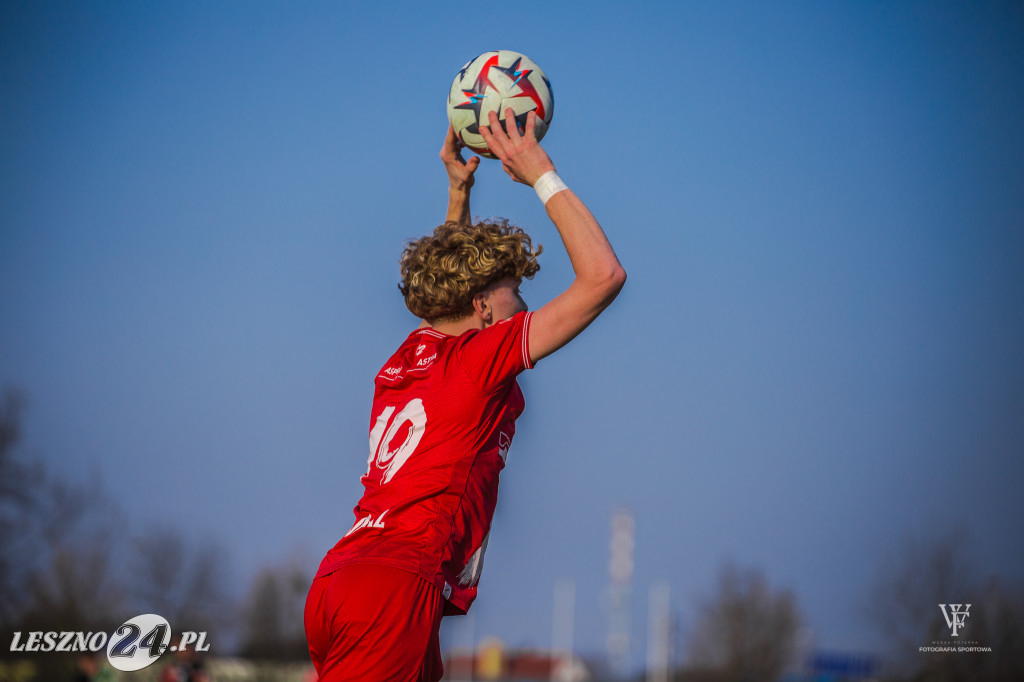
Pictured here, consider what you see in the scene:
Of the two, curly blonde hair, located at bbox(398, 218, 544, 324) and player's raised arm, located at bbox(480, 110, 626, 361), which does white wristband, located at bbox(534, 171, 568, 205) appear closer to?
player's raised arm, located at bbox(480, 110, 626, 361)

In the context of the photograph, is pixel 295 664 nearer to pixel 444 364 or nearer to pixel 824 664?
pixel 824 664

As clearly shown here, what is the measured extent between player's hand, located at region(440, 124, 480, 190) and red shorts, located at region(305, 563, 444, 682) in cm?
219

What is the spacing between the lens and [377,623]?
133 inches

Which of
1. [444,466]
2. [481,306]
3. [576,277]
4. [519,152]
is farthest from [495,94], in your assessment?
[444,466]

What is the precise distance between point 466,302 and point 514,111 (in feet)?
3.79

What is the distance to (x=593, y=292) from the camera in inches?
134

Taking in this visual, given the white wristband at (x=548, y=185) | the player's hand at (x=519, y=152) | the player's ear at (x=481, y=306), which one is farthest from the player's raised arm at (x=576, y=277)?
the player's ear at (x=481, y=306)

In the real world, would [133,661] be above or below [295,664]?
above

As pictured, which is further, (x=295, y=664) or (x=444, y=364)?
(x=295, y=664)

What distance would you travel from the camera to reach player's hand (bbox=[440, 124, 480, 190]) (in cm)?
489

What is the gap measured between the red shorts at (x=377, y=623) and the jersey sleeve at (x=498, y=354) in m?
0.76

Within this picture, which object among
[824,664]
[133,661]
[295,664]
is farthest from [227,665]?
[133,661]

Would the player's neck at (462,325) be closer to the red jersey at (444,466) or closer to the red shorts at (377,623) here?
the red jersey at (444,466)

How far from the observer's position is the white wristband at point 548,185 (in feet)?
12.0
